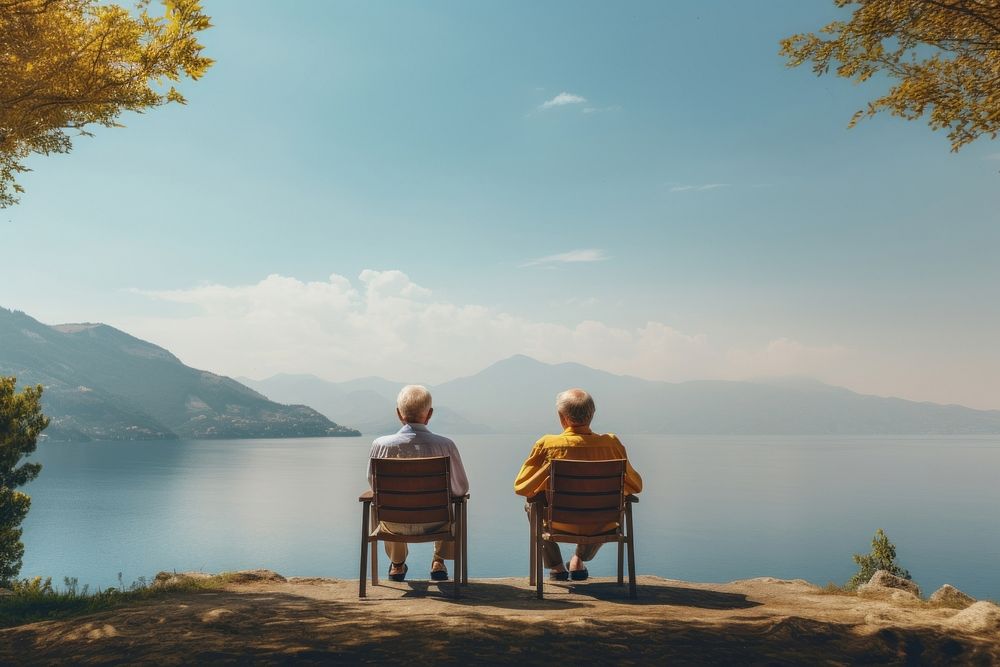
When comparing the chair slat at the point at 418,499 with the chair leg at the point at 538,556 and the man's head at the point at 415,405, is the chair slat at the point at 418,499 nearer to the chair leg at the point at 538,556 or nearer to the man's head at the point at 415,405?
the man's head at the point at 415,405

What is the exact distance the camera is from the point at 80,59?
7.02m

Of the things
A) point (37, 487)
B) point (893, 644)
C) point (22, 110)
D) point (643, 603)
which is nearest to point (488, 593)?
point (643, 603)

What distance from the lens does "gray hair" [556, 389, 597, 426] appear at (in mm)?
6125

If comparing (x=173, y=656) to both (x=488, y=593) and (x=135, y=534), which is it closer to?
(x=488, y=593)

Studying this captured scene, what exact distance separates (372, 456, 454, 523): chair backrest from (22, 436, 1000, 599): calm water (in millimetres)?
20037

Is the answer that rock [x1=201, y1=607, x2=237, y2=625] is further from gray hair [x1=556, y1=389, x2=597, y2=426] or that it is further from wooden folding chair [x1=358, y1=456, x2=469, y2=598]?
gray hair [x1=556, y1=389, x2=597, y2=426]

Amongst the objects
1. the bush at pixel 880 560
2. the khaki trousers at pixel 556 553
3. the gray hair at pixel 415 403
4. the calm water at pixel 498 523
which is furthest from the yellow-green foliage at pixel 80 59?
the bush at pixel 880 560

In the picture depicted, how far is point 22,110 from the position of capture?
23.0 ft

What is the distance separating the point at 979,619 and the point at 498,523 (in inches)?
3267

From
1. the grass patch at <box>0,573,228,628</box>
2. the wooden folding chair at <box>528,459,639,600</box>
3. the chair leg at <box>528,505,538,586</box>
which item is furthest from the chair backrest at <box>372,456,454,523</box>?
the grass patch at <box>0,573,228,628</box>

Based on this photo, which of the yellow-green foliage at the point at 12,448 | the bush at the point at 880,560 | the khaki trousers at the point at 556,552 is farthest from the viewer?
the bush at the point at 880,560

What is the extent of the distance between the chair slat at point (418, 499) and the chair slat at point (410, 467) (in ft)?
0.54

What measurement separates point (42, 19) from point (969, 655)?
9.70 m

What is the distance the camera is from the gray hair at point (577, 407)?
6.12 m
